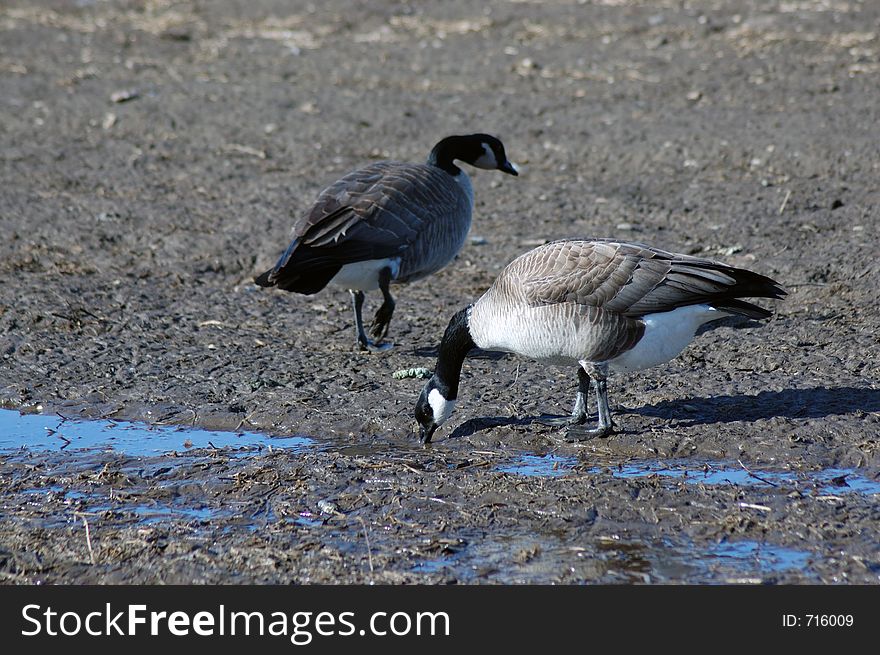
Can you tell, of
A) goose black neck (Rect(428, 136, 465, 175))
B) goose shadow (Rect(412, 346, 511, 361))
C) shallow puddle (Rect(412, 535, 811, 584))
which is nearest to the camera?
shallow puddle (Rect(412, 535, 811, 584))

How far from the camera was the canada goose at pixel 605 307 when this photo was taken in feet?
17.9

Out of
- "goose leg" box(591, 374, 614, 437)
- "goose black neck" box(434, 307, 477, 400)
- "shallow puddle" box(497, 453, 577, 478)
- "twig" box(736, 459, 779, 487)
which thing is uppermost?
"goose black neck" box(434, 307, 477, 400)

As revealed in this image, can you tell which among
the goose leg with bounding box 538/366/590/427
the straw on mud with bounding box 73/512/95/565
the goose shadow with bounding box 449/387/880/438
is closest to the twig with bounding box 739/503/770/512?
the goose shadow with bounding box 449/387/880/438

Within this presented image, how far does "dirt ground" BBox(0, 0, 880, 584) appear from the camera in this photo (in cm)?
457

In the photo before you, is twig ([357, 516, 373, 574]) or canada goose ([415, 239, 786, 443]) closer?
twig ([357, 516, 373, 574])

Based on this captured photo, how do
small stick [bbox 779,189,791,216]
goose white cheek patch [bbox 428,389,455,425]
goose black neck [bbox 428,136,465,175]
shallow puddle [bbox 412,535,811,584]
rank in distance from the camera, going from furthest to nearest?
small stick [bbox 779,189,791,216] < goose black neck [bbox 428,136,465,175] < goose white cheek patch [bbox 428,389,455,425] < shallow puddle [bbox 412,535,811,584]

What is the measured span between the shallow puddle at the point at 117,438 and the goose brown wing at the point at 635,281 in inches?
54.9

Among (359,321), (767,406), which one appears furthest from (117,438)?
(767,406)

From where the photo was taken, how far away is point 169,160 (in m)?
11.0

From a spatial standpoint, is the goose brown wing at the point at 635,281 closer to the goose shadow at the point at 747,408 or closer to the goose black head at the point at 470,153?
the goose shadow at the point at 747,408

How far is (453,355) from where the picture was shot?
5840 millimetres

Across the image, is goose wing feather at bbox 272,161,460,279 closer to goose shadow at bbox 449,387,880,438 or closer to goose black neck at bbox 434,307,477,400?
goose black neck at bbox 434,307,477,400

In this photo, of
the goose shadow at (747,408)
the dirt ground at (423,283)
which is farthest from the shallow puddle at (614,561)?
the goose shadow at (747,408)

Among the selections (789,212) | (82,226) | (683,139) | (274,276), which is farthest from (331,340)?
(683,139)
